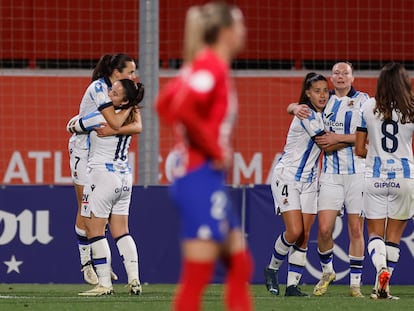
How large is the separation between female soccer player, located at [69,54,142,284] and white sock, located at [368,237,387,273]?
7.02ft

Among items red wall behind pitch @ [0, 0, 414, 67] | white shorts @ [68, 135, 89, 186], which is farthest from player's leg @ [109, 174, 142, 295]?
red wall behind pitch @ [0, 0, 414, 67]

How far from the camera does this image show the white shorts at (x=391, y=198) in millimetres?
9078

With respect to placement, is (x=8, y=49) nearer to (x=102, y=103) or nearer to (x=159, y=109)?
(x=102, y=103)

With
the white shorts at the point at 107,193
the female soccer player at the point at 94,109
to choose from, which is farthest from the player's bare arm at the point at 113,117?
the white shorts at the point at 107,193

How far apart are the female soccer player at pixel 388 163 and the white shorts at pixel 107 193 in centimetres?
200

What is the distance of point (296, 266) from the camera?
978 centimetres

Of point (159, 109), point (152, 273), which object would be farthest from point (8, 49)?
point (159, 109)

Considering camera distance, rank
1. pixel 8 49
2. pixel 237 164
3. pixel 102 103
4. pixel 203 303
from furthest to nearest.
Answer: pixel 8 49
pixel 237 164
pixel 102 103
pixel 203 303

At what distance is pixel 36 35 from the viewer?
16359 millimetres

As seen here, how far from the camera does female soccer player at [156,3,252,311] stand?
506 centimetres

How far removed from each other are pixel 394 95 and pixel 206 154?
13.5ft

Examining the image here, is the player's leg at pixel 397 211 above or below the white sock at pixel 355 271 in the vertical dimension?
above

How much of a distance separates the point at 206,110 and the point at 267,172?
996cm

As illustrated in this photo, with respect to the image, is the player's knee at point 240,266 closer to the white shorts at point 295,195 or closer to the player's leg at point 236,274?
the player's leg at point 236,274
